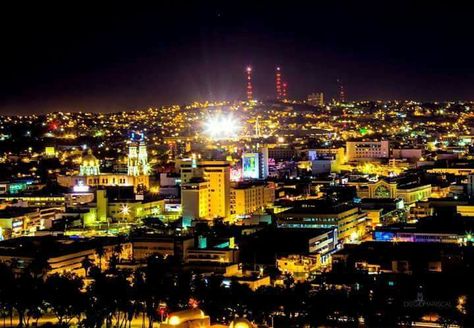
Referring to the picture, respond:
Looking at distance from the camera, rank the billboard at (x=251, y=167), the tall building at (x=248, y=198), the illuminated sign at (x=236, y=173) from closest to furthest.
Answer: the tall building at (x=248, y=198), the illuminated sign at (x=236, y=173), the billboard at (x=251, y=167)

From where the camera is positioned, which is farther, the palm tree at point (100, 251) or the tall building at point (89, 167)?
the tall building at point (89, 167)

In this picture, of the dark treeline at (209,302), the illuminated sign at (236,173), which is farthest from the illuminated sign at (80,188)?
the dark treeline at (209,302)

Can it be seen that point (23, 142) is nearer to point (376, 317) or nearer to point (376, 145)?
point (376, 145)

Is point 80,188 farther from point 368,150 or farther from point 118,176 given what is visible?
point 368,150

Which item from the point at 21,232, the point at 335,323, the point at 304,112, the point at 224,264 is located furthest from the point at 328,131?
the point at 335,323

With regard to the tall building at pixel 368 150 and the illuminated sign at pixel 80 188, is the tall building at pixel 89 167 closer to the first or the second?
the illuminated sign at pixel 80 188

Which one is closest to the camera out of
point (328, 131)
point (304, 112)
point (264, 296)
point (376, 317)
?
point (376, 317)
